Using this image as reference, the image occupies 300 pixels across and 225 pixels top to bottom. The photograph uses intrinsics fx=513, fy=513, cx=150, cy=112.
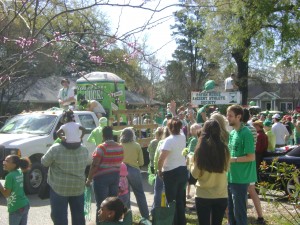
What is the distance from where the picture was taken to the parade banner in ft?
36.0

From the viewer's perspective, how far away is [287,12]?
18.5 meters

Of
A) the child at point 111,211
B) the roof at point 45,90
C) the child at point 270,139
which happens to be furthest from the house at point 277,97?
the child at point 111,211

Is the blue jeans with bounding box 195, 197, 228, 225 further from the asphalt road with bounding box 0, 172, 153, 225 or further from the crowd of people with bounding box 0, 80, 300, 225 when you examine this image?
the asphalt road with bounding box 0, 172, 153, 225

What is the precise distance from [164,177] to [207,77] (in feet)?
160

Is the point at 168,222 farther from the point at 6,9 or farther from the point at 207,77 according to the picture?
the point at 207,77

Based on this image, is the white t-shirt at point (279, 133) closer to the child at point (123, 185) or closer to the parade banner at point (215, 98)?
the parade banner at point (215, 98)

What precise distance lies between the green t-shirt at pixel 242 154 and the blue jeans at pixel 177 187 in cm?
89

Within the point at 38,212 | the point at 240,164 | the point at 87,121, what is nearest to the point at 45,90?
the point at 87,121

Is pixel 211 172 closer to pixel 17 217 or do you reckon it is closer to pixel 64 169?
pixel 64 169

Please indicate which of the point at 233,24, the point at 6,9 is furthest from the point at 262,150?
the point at 233,24

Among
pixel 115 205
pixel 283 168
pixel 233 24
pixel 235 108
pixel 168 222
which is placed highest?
pixel 233 24

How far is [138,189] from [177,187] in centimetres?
106

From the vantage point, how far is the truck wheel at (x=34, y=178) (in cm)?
1114

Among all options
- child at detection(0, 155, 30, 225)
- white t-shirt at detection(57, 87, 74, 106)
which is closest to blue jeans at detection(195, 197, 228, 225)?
child at detection(0, 155, 30, 225)
